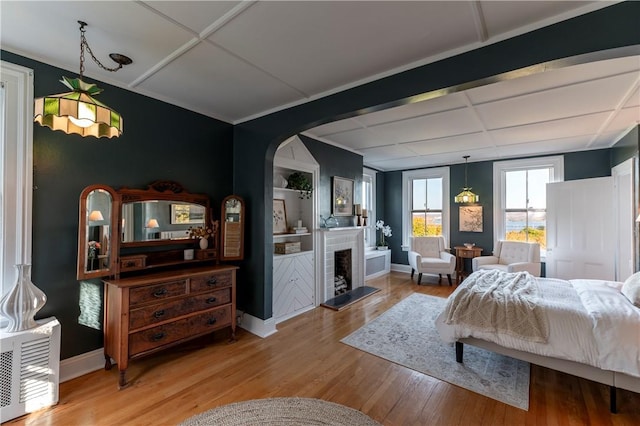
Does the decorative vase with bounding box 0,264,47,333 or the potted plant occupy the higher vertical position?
the potted plant

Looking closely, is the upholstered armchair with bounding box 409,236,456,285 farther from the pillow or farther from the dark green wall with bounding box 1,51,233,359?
the dark green wall with bounding box 1,51,233,359

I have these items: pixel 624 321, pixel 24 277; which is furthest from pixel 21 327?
pixel 624 321

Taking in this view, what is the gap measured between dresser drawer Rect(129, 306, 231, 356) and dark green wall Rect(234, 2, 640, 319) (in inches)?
19.6

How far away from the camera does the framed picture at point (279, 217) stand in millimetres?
4047

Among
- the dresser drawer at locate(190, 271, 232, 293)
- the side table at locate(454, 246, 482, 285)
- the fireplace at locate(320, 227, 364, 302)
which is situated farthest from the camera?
the side table at locate(454, 246, 482, 285)

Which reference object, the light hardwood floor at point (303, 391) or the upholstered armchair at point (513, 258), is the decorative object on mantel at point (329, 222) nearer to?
the light hardwood floor at point (303, 391)

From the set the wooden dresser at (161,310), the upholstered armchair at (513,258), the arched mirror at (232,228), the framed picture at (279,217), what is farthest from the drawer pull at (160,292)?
the upholstered armchair at (513,258)

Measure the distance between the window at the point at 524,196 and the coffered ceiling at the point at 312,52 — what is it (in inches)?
65.2

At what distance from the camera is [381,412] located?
2014 mm

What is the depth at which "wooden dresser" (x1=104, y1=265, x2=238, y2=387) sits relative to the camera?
2.29 meters

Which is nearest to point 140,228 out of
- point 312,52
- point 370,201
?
A: point 312,52

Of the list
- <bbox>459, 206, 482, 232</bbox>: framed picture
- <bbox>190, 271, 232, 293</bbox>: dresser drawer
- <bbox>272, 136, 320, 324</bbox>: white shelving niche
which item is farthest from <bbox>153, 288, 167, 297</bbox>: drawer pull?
<bbox>459, 206, 482, 232</bbox>: framed picture

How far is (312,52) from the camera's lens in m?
2.05

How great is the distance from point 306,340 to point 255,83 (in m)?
2.73
